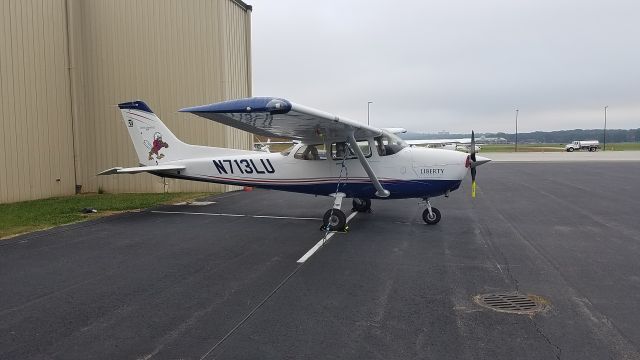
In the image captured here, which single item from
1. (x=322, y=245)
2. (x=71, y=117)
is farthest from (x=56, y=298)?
(x=71, y=117)

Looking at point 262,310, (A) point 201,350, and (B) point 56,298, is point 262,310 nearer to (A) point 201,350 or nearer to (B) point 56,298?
(A) point 201,350

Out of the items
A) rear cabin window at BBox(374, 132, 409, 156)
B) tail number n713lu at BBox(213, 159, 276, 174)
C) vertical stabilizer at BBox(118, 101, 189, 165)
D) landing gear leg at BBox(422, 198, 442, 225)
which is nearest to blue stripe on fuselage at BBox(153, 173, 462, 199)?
landing gear leg at BBox(422, 198, 442, 225)

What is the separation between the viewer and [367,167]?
9.72 m

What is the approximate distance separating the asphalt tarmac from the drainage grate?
158 millimetres

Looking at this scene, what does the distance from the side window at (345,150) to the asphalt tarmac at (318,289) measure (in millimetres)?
1737

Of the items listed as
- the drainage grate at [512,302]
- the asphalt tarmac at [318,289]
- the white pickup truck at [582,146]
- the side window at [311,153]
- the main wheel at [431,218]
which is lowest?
the drainage grate at [512,302]

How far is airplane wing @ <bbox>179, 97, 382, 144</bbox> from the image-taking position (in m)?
7.02

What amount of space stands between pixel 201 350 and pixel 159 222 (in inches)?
301

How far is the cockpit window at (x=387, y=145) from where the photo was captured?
34.0 feet

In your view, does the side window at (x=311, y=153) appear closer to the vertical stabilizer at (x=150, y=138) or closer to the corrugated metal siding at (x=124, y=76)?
the vertical stabilizer at (x=150, y=138)

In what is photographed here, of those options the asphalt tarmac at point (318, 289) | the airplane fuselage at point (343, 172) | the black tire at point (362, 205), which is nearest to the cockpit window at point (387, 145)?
the airplane fuselage at point (343, 172)

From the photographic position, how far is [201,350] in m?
3.92

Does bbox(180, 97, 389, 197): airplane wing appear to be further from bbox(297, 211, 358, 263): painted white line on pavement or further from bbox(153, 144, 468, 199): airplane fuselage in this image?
bbox(297, 211, 358, 263): painted white line on pavement

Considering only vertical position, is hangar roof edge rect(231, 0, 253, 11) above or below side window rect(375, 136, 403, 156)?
above
